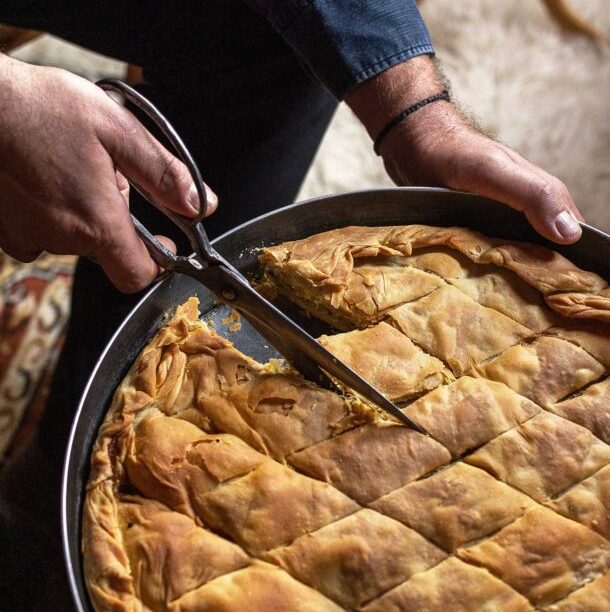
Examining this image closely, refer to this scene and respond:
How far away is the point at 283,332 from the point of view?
1459 mm

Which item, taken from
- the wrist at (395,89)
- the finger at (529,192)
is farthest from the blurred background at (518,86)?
the finger at (529,192)

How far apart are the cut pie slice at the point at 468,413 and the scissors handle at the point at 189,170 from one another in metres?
0.55

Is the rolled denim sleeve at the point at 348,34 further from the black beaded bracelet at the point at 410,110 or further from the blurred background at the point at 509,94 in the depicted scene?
the blurred background at the point at 509,94

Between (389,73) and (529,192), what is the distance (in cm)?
52

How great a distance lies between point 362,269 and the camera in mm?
1627

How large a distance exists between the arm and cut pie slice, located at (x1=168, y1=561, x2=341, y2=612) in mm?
986

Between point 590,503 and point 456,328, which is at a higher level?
point 456,328

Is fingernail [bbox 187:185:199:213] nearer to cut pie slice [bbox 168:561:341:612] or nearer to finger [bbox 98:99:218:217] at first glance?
finger [bbox 98:99:218:217]

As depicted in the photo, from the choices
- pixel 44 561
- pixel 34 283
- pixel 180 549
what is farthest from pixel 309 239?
pixel 34 283

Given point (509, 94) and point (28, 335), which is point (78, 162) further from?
point (509, 94)

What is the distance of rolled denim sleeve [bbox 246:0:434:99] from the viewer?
181 centimetres

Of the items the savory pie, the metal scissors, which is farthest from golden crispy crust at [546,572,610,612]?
the metal scissors

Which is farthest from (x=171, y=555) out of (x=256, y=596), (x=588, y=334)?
(x=588, y=334)

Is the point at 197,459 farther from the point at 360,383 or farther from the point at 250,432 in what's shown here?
the point at 360,383
